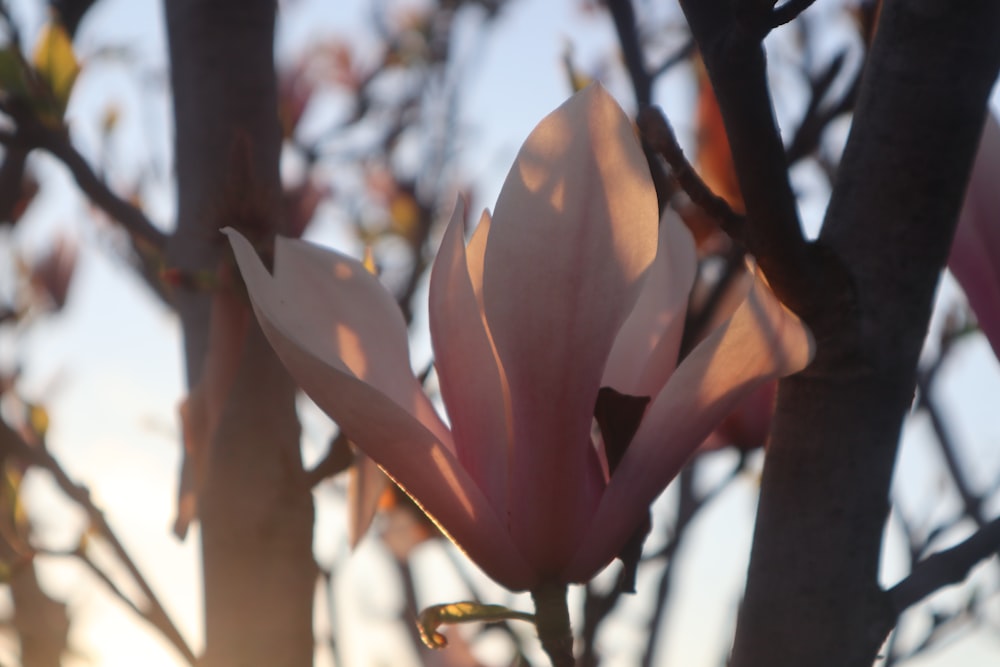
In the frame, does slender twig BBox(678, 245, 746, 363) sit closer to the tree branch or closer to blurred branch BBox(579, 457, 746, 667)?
blurred branch BBox(579, 457, 746, 667)

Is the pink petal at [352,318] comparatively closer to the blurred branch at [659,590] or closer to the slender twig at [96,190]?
the blurred branch at [659,590]

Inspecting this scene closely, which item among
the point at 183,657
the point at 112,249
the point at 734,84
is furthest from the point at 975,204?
the point at 112,249

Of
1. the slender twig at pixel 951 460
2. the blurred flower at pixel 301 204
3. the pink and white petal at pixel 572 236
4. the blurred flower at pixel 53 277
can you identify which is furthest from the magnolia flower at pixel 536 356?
the blurred flower at pixel 53 277

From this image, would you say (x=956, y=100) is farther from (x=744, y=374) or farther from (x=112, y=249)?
(x=112, y=249)

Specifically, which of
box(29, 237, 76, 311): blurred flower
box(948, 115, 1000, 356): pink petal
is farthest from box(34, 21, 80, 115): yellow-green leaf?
box(29, 237, 76, 311): blurred flower

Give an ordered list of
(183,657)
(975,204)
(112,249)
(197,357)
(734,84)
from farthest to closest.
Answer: (112,249) → (197,357) → (183,657) → (975,204) → (734,84)

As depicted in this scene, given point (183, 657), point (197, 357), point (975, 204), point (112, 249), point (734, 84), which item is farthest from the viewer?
point (112, 249)
